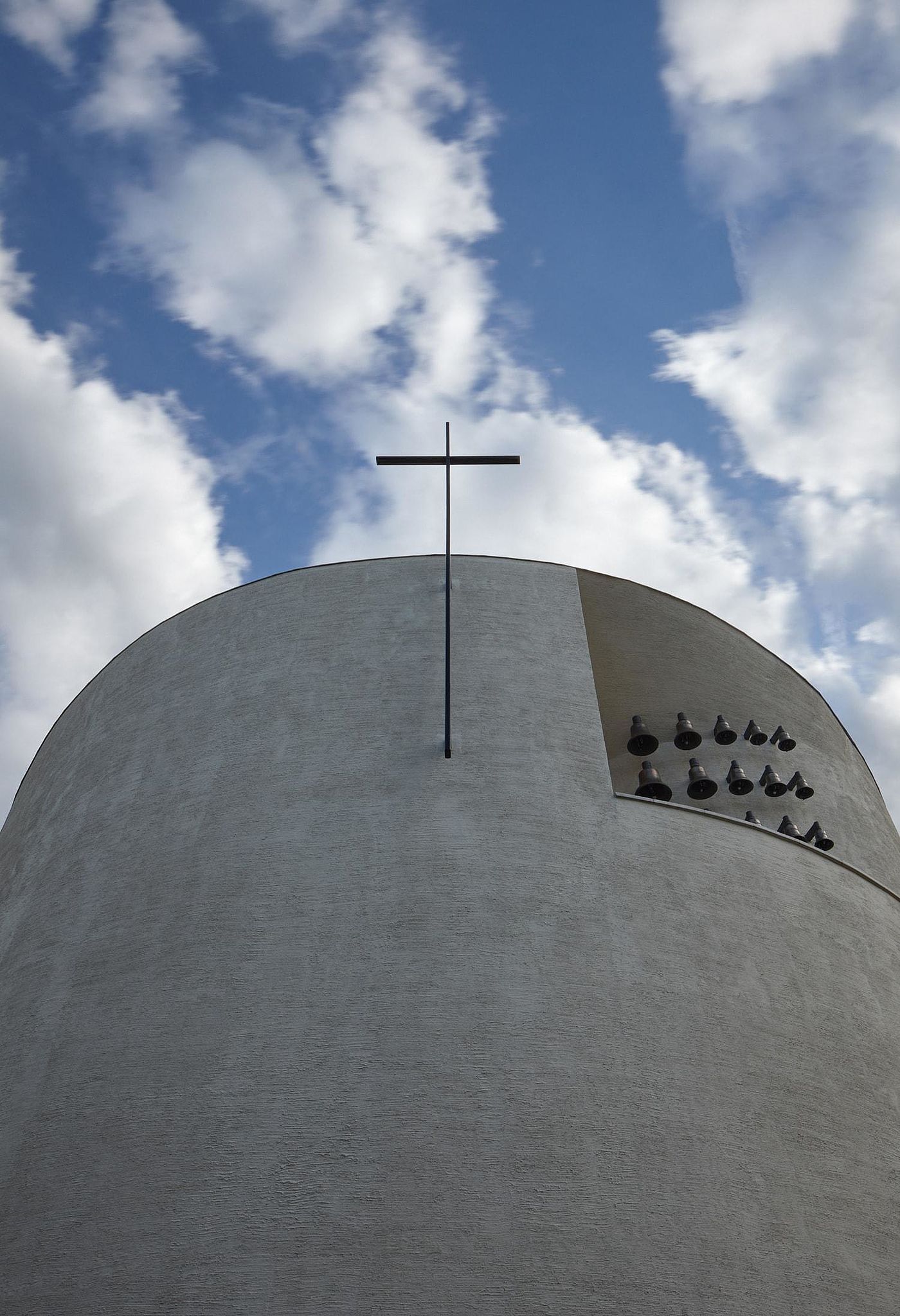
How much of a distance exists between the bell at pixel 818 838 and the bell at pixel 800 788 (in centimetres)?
28

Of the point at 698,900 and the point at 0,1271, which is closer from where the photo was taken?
the point at 0,1271

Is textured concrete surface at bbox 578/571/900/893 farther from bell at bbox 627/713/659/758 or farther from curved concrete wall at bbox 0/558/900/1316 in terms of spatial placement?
curved concrete wall at bbox 0/558/900/1316

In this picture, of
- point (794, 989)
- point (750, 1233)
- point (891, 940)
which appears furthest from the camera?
point (891, 940)

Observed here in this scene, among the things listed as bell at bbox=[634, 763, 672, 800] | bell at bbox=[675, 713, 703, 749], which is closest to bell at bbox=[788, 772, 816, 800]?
bell at bbox=[675, 713, 703, 749]

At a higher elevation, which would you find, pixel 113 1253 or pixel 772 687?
pixel 772 687

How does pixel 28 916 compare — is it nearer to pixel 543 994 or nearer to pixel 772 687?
pixel 543 994

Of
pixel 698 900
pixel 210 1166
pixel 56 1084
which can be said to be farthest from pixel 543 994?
pixel 56 1084

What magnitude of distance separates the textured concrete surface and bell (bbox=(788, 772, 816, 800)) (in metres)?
0.26

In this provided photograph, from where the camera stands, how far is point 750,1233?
5285 millimetres

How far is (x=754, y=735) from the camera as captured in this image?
31.9ft

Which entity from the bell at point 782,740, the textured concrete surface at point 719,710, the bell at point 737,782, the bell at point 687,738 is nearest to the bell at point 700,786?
the bell at point 737,782

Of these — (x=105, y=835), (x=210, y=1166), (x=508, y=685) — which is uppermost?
(x=508, y=685)

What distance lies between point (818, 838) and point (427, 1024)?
4803 millimetres

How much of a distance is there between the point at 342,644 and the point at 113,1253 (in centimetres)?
455
